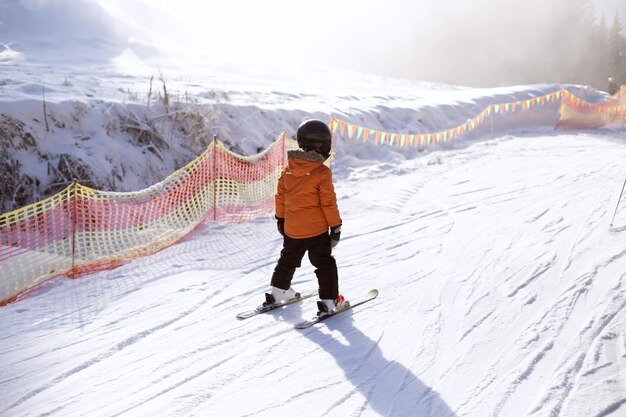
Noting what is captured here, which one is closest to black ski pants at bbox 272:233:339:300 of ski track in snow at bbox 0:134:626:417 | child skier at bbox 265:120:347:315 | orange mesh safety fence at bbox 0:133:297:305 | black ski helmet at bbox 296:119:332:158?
child skier at bbox 265:120:347:315

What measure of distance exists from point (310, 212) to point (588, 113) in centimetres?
2027

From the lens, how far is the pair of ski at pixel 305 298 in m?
4.31

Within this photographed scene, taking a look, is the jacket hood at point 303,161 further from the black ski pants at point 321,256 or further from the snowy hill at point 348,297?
the snowy hill at point 348,297

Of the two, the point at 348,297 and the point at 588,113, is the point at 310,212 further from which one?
the point at 588,113

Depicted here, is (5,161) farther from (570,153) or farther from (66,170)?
(570,153)

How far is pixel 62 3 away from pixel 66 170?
25.4 m

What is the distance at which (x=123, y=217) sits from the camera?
309 inches

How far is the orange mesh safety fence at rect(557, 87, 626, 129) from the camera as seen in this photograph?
1966 centimetres

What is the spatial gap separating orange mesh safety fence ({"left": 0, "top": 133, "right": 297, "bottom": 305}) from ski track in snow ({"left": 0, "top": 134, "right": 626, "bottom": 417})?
407mm

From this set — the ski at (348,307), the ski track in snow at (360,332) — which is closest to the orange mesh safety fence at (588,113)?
the ski track in snow at (360,332)

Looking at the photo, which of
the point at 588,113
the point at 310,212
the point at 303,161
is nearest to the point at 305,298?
the point at 310,212

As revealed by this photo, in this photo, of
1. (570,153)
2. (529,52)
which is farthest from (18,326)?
(529,52)

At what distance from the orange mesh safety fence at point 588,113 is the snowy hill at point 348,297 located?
9.16 meters

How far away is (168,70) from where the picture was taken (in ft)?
64.8
